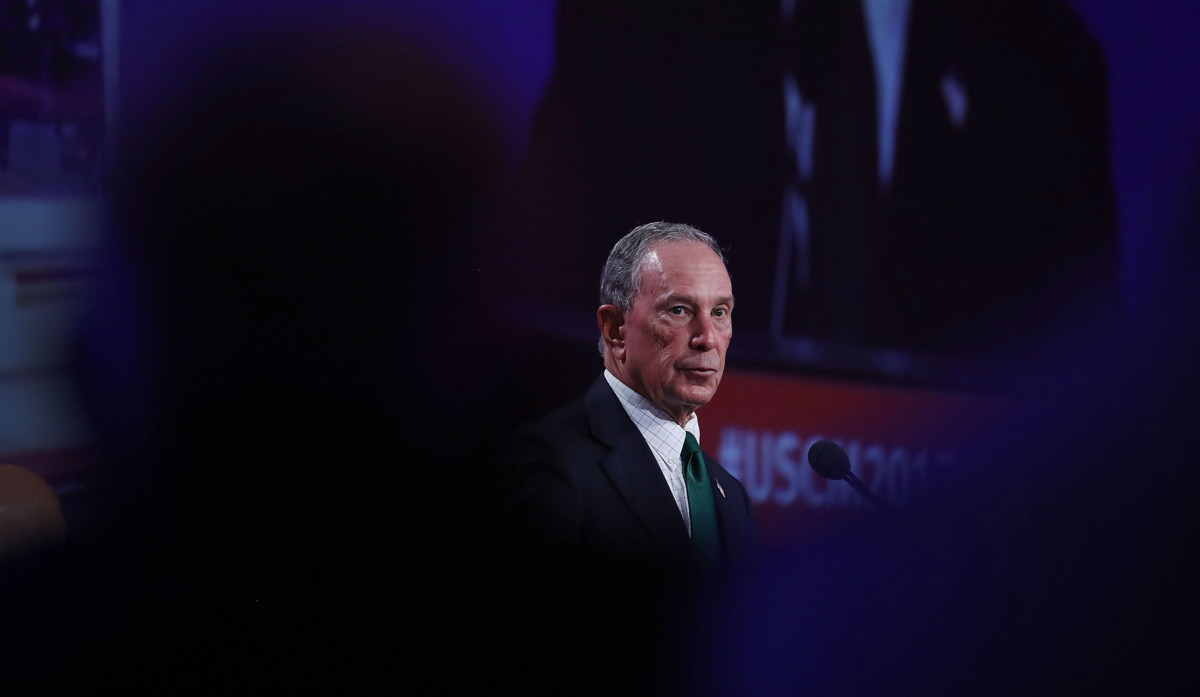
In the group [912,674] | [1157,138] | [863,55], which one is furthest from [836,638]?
[1157,138]

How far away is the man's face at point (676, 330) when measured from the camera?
1.77m

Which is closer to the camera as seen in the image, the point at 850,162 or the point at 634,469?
the point at 634,469

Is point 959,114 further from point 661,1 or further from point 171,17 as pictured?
point 171,17

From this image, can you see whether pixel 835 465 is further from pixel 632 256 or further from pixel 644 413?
pixel 632 256

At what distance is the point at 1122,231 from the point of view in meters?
2.41

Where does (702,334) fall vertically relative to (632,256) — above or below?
below

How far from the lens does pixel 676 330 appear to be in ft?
5.80

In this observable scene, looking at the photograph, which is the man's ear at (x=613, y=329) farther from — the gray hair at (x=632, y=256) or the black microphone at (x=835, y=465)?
the black microphone at (x=835, y=465)

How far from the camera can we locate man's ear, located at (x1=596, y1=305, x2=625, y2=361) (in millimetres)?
1812

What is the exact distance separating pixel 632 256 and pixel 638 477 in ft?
1.21

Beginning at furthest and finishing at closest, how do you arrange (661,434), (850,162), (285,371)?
(850,162) → (661,434) → (285,371)

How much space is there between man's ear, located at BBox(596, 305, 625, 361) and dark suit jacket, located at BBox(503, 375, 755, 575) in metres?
0.07

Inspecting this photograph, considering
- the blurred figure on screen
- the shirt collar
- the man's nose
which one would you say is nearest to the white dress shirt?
the shirt collar

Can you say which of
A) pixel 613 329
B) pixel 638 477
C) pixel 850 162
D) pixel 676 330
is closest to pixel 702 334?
pixel 676 330
